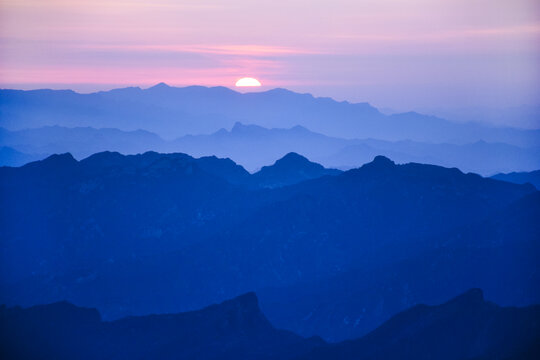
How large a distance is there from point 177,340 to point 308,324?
58.2 meters

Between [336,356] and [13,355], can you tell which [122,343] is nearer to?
[13,355]

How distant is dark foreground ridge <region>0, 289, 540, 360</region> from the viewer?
429 ft

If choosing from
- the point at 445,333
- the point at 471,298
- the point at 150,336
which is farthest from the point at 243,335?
the point at 471,298

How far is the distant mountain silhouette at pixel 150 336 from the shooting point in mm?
138500

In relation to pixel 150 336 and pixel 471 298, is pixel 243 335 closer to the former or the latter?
pixel 150 336

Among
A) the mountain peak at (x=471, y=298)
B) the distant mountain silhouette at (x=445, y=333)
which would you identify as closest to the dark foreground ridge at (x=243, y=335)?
the mountain peak at (x=471, y=298)

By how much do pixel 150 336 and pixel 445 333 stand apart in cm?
4807

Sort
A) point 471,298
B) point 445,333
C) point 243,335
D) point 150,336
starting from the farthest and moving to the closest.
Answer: point 243,335 → point 150,336 → point 471,298 → point 445,333

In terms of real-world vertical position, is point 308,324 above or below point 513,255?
below

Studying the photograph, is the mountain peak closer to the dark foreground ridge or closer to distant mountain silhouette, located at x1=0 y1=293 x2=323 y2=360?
the dark foreground ridge

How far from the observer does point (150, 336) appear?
143375 millimetres

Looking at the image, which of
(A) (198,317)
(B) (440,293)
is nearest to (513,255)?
(B) (440,293)

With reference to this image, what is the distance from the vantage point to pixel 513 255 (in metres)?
198

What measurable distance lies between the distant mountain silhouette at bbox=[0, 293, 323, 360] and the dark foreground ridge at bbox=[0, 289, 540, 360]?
0.16 metres
